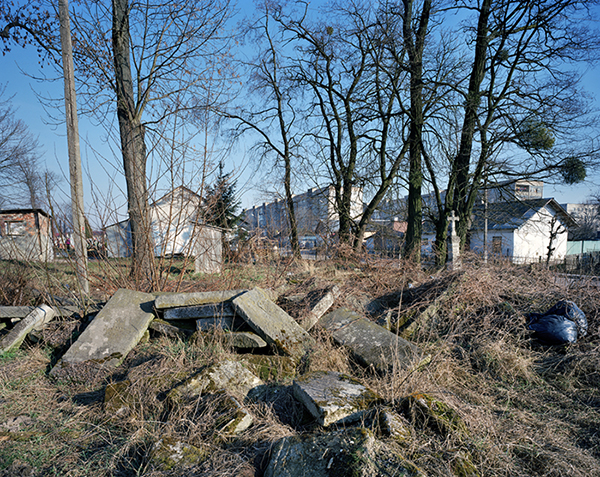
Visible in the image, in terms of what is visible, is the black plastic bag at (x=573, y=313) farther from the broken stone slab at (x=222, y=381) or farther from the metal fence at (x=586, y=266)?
the broken stone slab at (x=222, y=381)

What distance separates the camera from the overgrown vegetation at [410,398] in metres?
2.35

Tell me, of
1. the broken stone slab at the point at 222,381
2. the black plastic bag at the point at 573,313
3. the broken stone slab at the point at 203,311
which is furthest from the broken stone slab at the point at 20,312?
the black plastic bag at the point at 573,313

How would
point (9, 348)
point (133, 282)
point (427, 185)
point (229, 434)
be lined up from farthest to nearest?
1. point (427, 185)
2. point (133, 282)
3. point (9, 348)
4. point (229, 434)

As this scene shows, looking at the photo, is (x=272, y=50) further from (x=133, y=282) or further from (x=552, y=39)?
(x=133, y=282)

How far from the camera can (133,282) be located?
17.6ft

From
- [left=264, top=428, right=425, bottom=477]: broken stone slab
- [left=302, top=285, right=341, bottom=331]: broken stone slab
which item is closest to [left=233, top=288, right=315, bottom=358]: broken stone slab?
[left=302, top=285, right=341, bottom=331]: broken stone slab

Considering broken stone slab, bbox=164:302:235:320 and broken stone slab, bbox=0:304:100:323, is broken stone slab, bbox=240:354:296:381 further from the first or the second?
broken stone slab, bbox=0:304:100:323

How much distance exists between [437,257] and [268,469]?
10700 millimetres

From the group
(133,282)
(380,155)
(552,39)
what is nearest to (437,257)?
(380,155)

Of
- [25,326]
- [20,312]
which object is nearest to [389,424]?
[25,326]

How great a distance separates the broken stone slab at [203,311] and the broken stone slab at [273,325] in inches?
5.8

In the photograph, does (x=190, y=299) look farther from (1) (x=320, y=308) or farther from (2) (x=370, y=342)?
(2) (x=370, y=342)

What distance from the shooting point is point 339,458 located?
1932mm

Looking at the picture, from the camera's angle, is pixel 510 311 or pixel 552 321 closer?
pixel 552 321
